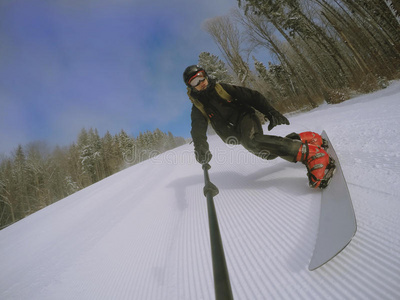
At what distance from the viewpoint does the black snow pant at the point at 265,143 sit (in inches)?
61.9

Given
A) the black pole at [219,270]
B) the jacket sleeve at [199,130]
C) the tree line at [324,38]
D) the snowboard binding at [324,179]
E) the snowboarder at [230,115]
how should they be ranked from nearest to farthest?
the black pole at [219,270] → the snowboard binding at [324,179] → the snowboarder at [230,115] → the jacket sleeve at [199,130] → the tree line at [324,38]

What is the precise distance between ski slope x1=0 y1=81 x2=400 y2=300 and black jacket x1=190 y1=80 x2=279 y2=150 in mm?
716

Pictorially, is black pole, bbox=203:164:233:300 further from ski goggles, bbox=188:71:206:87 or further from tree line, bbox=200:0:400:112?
tree line, bbox=200:0:400:112

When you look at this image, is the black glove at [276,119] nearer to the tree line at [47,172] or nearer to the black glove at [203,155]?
the black glove at [203,155]

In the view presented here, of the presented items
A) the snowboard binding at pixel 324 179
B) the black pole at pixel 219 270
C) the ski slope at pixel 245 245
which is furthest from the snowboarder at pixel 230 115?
the black pole at pixel 219 270

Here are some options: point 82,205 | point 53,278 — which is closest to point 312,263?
point 53,278

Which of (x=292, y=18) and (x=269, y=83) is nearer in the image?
(x=292, y=18)

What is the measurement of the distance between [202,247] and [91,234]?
161 cm

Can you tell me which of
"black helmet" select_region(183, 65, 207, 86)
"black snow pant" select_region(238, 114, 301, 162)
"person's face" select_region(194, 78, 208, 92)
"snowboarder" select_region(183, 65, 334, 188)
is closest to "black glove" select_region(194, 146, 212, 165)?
"snowboarder" select_region(183, 65, 334, 188)

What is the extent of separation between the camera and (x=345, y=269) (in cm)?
74

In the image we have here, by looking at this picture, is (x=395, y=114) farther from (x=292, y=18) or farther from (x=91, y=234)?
(x=292, y=18)

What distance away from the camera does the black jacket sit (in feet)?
6.68

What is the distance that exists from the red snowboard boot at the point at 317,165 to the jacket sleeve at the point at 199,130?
38.6 inches

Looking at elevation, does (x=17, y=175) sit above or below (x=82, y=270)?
above
